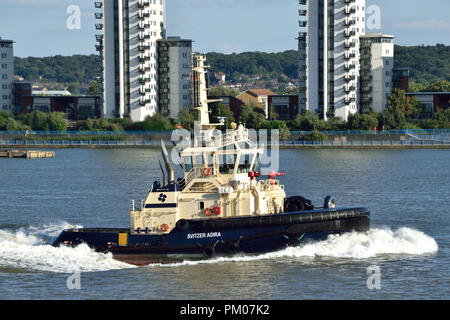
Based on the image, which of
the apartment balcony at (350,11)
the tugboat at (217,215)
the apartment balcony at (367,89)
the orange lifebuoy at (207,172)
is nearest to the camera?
the tugboat at (217,215)

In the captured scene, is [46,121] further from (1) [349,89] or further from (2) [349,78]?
(2) [349,78]

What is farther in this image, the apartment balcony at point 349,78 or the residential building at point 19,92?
the residential building at point 19,92

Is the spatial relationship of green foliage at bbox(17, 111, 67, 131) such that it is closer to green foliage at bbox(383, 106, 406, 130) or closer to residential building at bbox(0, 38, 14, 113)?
residential building at bbox(0, 38, 14, 113)

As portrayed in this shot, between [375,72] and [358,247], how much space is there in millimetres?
95930

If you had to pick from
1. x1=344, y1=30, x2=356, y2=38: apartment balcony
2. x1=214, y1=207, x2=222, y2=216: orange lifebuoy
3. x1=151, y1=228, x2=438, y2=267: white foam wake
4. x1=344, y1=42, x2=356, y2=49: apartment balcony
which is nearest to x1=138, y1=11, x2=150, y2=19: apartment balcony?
x1=344, y1=30, x2=356, y2=38: apartment balcony

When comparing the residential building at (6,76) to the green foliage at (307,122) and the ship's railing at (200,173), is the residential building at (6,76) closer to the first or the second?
the green foliage at (307,122)

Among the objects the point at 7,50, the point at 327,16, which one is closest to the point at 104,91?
the point at 7,50

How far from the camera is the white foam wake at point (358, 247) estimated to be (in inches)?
1214

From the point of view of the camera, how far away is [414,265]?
3034 cm

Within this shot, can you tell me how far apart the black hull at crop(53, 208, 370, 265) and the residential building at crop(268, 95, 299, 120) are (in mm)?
96064

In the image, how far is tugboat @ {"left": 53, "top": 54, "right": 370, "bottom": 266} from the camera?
30484 mm

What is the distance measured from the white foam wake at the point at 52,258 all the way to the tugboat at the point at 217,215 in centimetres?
35

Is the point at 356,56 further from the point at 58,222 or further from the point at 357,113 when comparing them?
the point at 58,222

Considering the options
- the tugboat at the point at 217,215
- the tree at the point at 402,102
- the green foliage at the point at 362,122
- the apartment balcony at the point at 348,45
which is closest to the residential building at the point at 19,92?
the apartment balcony at the point at 348,45
